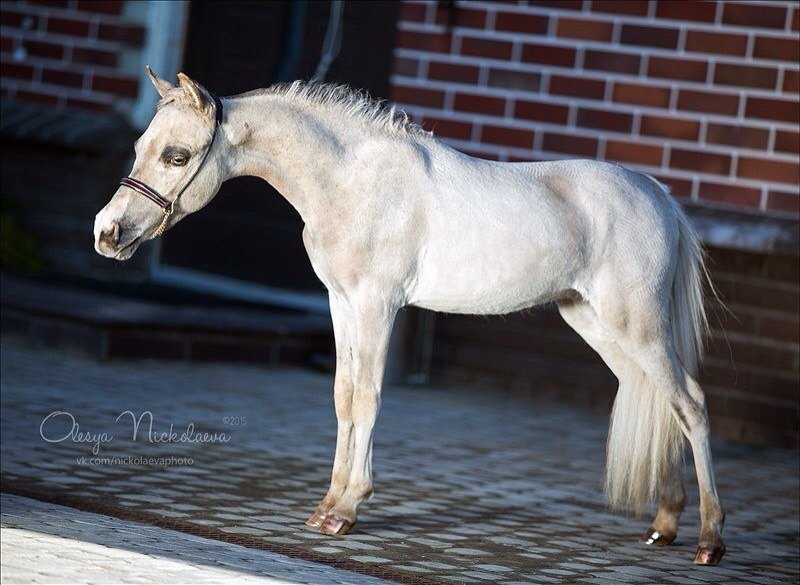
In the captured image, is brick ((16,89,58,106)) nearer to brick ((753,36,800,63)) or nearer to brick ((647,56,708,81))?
brick ((647,56,708,81))

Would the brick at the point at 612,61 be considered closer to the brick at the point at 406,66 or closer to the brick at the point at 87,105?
the brick at the point at 406,66

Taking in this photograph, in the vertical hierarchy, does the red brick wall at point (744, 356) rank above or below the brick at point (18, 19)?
below

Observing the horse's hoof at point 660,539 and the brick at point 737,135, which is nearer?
the horse's hoof at point 660,539

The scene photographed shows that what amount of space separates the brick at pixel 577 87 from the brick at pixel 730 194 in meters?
0.86

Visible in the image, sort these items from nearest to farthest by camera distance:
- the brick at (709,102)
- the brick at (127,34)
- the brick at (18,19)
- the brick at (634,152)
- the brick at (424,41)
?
the brick at (709,102) → the brick at (634,152) → the brick at (424,41) → the brick at (127,34) → the brick at (18,19)

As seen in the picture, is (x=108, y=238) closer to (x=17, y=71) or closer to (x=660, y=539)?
(x=660, y=539)

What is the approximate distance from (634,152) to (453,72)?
1296 mm

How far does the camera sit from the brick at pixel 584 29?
815cm

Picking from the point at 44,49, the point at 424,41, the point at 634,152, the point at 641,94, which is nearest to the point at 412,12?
the point at 424,41

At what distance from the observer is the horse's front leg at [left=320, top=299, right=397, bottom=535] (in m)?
4.63

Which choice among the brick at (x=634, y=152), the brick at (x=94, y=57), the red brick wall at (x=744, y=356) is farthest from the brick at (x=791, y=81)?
the brick at (x=94, y=57)

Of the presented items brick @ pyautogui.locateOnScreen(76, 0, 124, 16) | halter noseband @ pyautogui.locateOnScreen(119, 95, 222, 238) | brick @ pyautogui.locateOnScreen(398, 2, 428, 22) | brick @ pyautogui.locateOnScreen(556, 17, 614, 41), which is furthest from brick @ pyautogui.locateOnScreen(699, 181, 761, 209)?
brick @ pyautogui.locateOnScreen(76, 0, 124, 16)

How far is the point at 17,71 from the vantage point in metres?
10.3

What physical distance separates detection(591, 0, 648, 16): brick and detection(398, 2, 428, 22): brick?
110 cm
